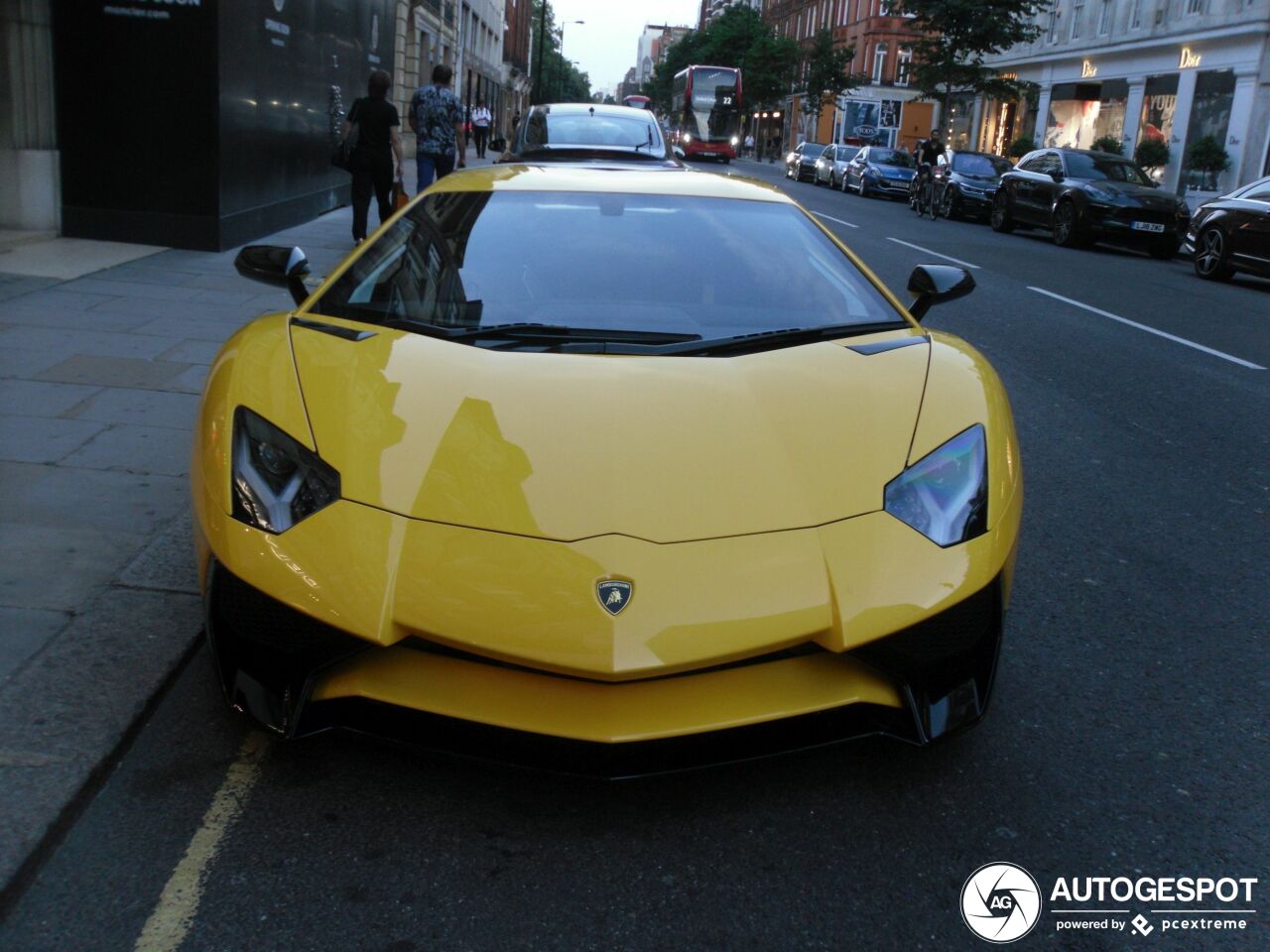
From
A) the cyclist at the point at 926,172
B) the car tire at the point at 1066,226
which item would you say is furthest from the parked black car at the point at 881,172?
the car tire at the point at 1066,226

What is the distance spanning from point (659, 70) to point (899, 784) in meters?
137

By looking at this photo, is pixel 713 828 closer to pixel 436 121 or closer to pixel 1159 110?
pixel 436 121

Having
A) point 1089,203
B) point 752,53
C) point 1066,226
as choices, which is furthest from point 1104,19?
point 752,53

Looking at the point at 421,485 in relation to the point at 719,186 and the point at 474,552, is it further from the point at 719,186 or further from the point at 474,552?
the point at 719,186

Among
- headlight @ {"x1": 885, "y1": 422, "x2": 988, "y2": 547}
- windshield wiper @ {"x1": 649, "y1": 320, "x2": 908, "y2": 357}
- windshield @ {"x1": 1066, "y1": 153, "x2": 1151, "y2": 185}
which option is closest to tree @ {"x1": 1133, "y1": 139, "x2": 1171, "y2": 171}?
windshield @ {"x1": 1066, "y1": 153, "x2": 1151, "y2": 185}

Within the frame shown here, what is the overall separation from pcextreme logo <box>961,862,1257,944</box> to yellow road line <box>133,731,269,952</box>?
143 cm

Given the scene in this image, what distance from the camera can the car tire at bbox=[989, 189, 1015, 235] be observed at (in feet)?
72.3

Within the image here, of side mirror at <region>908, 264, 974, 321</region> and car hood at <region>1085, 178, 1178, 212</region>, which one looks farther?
car hood at <region>1085, 178, 1178, 212</region>

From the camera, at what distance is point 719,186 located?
13.5 ft

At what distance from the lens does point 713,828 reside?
251 cm

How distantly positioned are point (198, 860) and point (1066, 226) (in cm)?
1986

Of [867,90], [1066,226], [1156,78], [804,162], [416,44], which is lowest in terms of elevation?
[1066,226]

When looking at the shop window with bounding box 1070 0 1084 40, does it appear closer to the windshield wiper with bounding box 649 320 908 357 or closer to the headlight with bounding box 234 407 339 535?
the windshield wiper with bounding box 649 320 908 357

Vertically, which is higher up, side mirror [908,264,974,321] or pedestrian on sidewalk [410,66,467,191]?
pedestrian on sidewalk [410,66,467,191]
